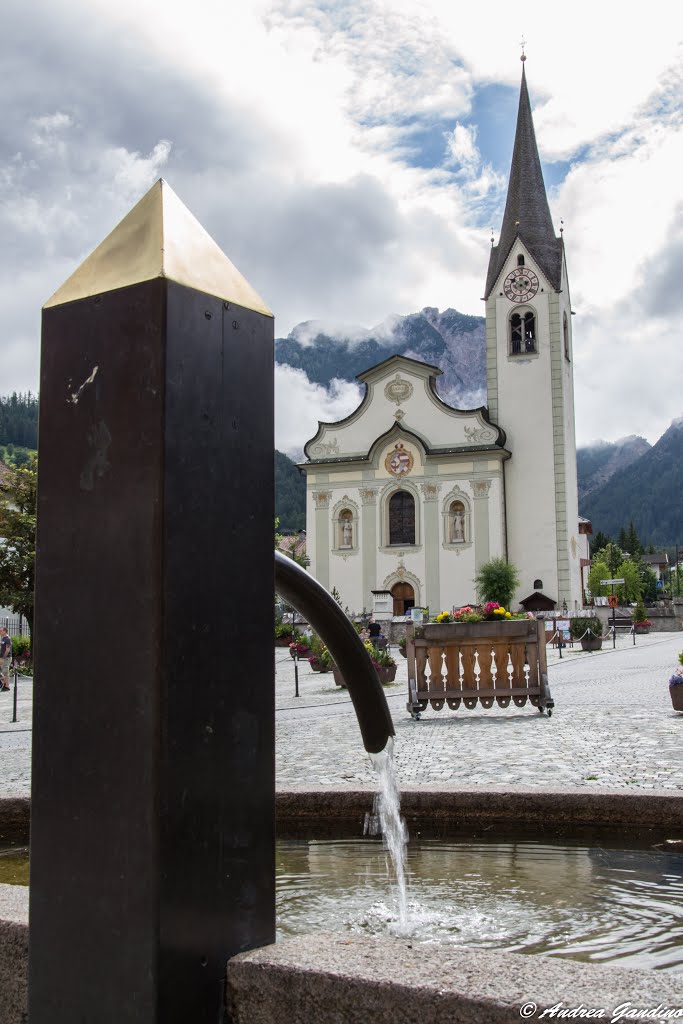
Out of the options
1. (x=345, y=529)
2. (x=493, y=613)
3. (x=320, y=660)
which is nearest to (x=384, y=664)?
(x=493, y=613)

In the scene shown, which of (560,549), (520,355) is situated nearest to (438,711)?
(560,549)

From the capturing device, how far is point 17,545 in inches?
1107

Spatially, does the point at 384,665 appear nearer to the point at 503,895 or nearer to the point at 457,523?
the point at 503,895

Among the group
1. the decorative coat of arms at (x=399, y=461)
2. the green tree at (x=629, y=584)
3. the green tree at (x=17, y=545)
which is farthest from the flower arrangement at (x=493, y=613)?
the green tree at (x=629, y=584)

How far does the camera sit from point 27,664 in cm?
2611

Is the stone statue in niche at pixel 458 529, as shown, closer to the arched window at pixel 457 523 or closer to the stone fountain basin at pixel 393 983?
the arched window at pixel 457 523

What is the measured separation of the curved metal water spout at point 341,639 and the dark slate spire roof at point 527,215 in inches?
1937

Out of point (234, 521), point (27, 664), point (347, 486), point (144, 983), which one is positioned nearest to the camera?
point (144, 983)

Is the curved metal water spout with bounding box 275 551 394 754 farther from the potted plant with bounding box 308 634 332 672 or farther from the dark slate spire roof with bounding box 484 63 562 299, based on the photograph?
the dark slate spire roof with bounding box 484 63 562 299

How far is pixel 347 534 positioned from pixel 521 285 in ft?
49.5

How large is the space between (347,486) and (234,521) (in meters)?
47.5

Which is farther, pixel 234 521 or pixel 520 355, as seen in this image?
pixel 520 355

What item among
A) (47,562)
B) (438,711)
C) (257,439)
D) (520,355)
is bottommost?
(438,711)

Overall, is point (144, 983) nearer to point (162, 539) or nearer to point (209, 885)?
point (209, 885)
